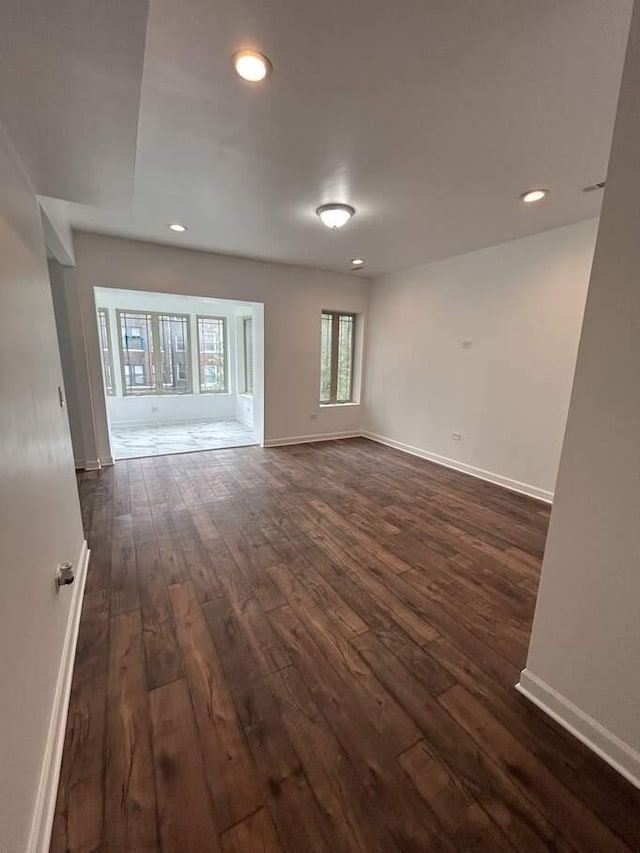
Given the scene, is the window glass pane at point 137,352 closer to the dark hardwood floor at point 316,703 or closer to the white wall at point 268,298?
the white wall at point 268,298

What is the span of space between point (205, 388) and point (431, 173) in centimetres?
618

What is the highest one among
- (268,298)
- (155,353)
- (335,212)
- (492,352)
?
(335,212)

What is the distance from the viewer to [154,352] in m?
6.94

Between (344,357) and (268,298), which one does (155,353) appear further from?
(344,357)

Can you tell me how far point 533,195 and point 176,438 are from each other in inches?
219

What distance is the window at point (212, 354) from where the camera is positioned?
7.35 metres

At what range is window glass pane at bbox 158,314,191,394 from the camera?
700 cm

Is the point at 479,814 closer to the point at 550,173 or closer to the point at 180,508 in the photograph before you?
the point at 180,508

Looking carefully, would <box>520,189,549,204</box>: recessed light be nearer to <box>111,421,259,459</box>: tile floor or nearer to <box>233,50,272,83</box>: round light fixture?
<box>233,50,272,83</box>: round light fixture

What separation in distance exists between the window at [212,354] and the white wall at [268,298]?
2610 millimetres

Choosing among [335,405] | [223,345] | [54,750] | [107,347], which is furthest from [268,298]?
[54,750]

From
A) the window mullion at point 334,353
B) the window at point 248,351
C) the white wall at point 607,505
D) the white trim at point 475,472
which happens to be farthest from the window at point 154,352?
the white wall at point 607,505

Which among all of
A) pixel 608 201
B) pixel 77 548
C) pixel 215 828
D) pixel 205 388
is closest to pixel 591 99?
pixel 608 201

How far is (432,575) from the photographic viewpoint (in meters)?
2.30
